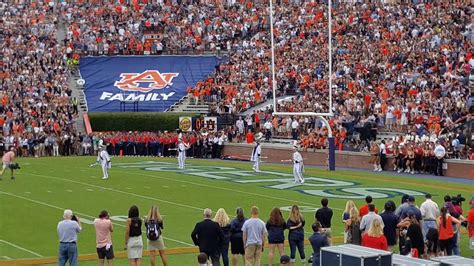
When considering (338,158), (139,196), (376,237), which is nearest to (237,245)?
(376,237)

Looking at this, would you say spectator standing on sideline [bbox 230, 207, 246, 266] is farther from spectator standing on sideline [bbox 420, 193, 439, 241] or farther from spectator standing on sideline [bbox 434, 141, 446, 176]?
spectator standing on sideline [bbox 434, 141, 446, 176]

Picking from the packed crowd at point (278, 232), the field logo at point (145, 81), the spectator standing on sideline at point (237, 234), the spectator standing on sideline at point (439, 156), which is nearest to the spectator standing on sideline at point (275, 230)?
the packed crowd at point (278, 232)

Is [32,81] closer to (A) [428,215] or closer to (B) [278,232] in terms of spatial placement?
(B) [278,232]

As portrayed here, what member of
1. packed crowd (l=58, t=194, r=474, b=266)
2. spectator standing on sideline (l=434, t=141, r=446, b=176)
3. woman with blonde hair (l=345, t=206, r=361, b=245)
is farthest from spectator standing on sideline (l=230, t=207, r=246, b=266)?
spectator standing on sideline (l=434, t=141, r=446, b=176)

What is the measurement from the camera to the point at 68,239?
18078mm

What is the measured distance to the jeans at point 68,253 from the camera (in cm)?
Result: 1814

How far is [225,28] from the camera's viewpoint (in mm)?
57750

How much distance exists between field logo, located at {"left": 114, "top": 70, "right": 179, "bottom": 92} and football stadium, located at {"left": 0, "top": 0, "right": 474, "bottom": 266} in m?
0.11

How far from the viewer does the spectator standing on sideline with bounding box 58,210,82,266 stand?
18.0 meters

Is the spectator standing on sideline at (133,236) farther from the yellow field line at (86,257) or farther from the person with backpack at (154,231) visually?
the yellow field line at (86,257)

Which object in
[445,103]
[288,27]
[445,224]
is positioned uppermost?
[288,27]

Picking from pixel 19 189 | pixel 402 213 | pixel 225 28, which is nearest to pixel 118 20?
pixel 225 28

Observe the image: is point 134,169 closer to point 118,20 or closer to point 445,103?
point 445,103

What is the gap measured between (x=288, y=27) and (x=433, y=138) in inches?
662
